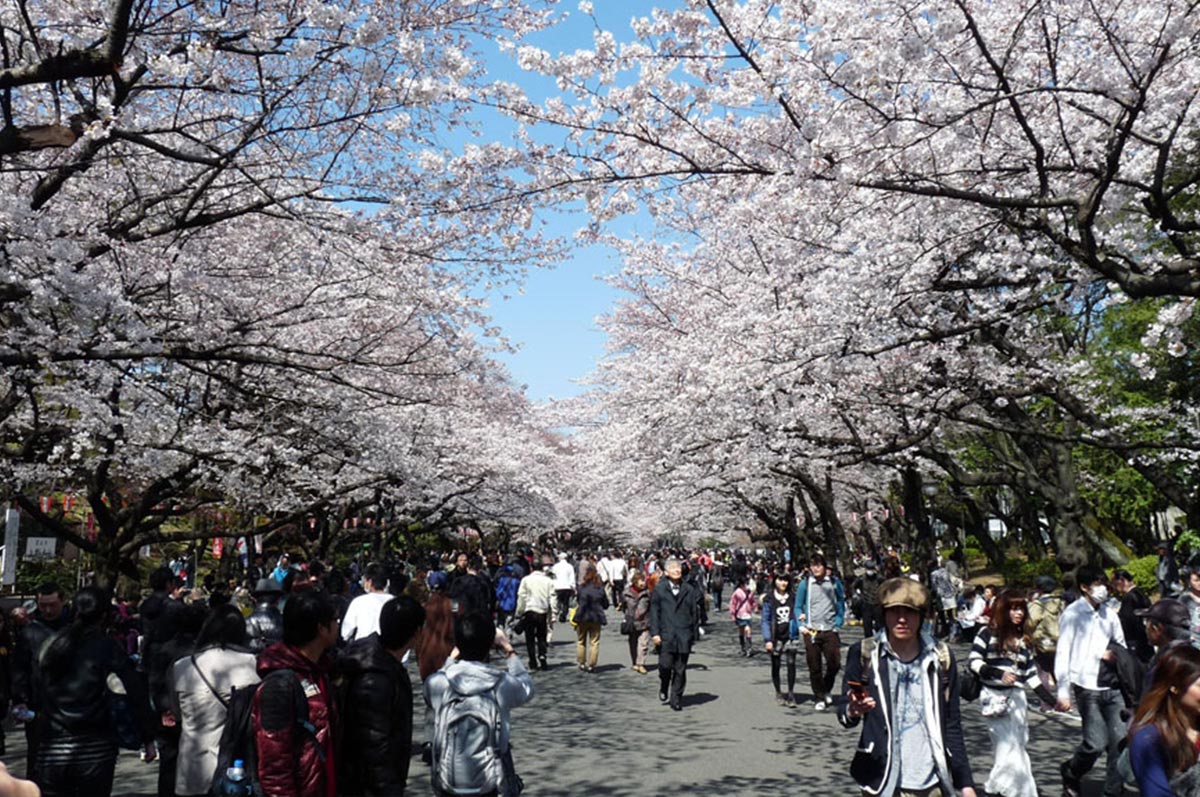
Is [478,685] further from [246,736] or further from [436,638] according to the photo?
[436,638]

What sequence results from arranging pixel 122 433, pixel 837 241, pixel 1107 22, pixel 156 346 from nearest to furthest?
1. pixel 1107 22
2. pixel 156 346
3. pixel 837 241
4. pixel 122 433

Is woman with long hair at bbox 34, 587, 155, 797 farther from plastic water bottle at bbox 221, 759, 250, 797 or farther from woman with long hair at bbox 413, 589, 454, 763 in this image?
plastic water bottle at bbox 221, 759, 250, 797

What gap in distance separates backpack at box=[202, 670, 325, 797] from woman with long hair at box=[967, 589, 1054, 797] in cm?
425

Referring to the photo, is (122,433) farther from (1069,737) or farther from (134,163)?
(1069,737)

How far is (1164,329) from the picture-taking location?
10.5 meters

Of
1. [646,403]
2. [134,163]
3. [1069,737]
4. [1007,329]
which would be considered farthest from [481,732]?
[646,403]

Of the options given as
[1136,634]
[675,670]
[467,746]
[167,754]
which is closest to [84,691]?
[167,754]

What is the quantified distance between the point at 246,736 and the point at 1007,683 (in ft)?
15.7

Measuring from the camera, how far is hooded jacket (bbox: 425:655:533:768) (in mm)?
4406

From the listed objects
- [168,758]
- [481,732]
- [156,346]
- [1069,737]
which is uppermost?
[156,346]

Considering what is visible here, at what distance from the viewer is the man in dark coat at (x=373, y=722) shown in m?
4.09

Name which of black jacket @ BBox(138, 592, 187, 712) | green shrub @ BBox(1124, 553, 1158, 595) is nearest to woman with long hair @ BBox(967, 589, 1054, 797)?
black jacket @ BBox(138, 592, 187, 712)

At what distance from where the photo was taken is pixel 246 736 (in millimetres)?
3957

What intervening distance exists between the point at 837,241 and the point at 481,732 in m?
8.34
